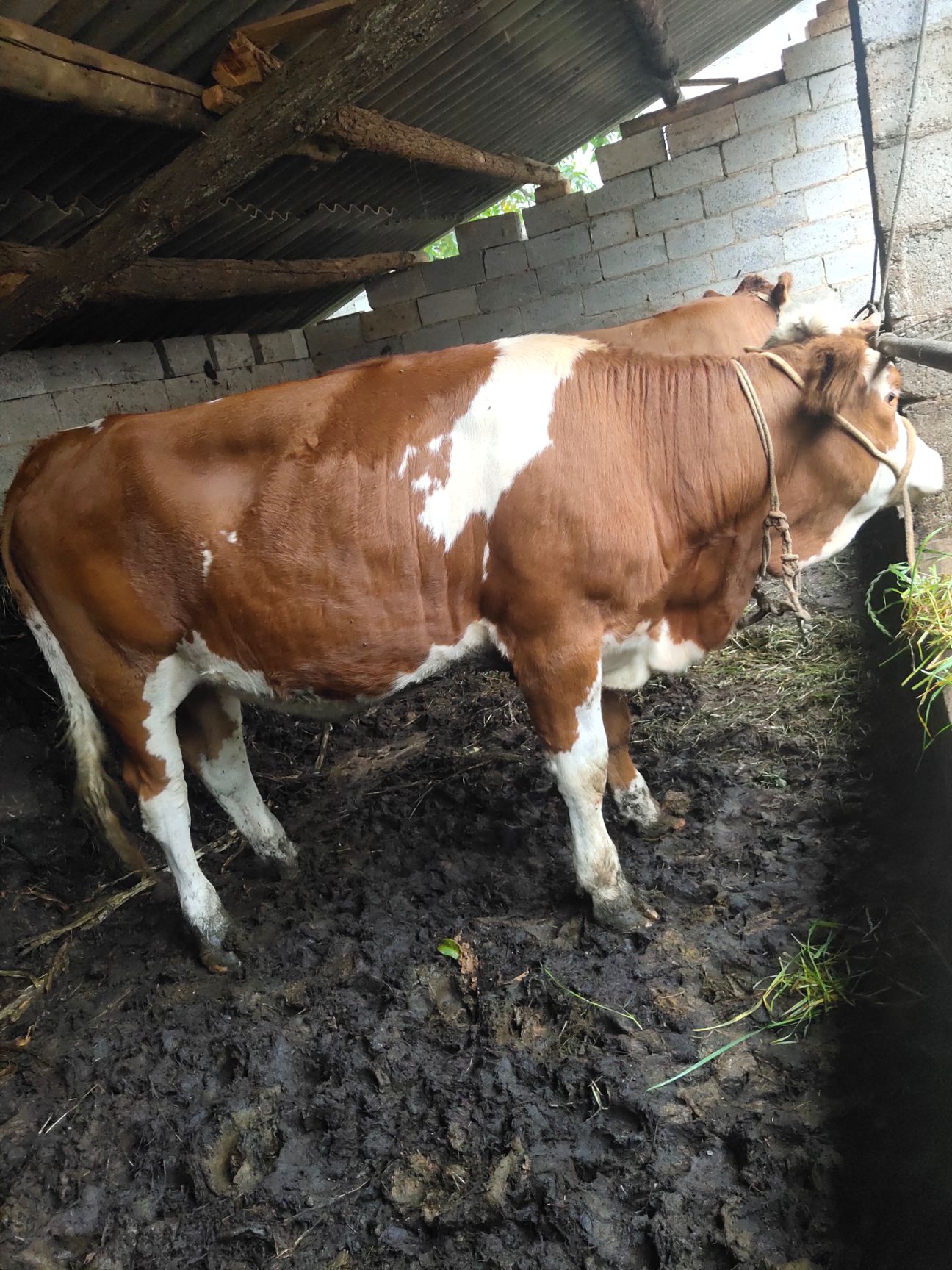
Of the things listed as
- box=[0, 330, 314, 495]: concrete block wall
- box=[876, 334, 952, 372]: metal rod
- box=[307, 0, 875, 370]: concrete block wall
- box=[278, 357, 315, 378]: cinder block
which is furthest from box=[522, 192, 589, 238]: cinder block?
box=[876, 334, 952, 372]: metal rod

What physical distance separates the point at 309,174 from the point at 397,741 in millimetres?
3496

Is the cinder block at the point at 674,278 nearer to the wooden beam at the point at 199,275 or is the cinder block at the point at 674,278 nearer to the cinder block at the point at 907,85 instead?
the wooden beam at the point at 199,275

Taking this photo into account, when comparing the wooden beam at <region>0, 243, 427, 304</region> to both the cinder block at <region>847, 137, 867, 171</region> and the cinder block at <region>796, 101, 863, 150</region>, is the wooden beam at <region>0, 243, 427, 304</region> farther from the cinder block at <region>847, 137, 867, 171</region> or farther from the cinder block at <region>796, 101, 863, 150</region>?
the cinder block at <region>847, 137, 867, 171</region>

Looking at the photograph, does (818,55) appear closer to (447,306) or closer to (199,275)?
(447,306)

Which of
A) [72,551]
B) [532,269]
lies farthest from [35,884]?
[532,269]

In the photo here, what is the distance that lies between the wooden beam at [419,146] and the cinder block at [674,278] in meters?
1.23

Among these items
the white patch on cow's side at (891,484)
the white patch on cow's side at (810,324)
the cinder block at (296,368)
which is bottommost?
Answer: the white patch on cow's side at (891,484)

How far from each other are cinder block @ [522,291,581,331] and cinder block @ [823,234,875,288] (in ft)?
6.49

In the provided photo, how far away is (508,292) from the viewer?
7.35m

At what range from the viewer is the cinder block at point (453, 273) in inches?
292

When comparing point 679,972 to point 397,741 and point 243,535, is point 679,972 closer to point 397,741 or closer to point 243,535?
point 243,535

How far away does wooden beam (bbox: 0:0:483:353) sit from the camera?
271 cm

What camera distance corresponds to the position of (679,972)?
8.30ft

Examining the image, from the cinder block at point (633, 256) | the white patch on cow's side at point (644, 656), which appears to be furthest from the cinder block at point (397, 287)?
the white patch on cow's side at point (644, 656)
